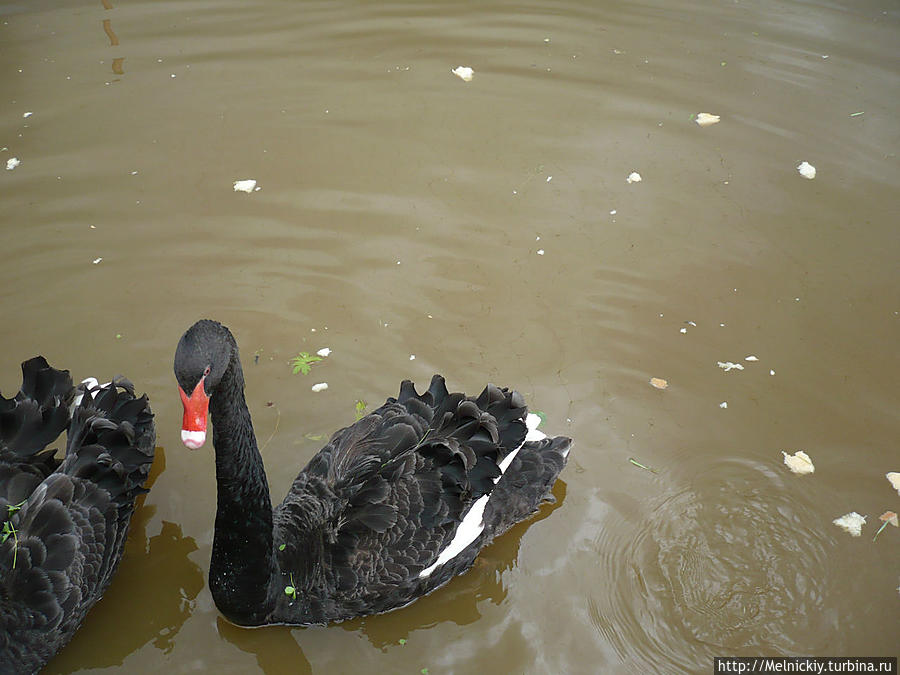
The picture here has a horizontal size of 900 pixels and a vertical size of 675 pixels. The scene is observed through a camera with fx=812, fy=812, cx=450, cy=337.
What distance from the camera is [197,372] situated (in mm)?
2555

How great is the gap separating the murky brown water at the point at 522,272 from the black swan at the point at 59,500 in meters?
0.32

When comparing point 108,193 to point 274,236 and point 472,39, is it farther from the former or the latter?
point 472,39

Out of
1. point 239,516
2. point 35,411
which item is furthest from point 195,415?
point 35,411

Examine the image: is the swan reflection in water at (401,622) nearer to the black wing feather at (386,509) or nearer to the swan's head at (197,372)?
the black wing feather at (386,509)

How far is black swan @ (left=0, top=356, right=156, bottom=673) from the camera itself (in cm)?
293

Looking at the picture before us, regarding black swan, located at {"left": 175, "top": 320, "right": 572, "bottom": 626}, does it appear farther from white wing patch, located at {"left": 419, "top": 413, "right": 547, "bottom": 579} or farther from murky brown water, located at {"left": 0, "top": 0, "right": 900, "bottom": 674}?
murky brown water, located at {"left": 0, "top": 0, "right": 900, "bottom": 674}

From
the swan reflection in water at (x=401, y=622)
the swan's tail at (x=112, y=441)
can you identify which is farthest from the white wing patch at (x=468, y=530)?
the swan's tail at (x=112, y=441)

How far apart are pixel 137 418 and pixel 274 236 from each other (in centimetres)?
187

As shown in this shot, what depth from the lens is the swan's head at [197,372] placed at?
2.55 metres

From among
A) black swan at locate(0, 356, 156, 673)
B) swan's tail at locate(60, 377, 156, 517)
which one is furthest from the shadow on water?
swan's tail at locate(60, 377, 156, 517)

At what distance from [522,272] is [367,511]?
2180 mm

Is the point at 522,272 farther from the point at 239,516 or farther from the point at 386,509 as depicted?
the point at 239,516

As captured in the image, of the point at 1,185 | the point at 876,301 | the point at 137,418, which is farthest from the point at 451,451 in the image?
the point at 1,185

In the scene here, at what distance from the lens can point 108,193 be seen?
5465mm
